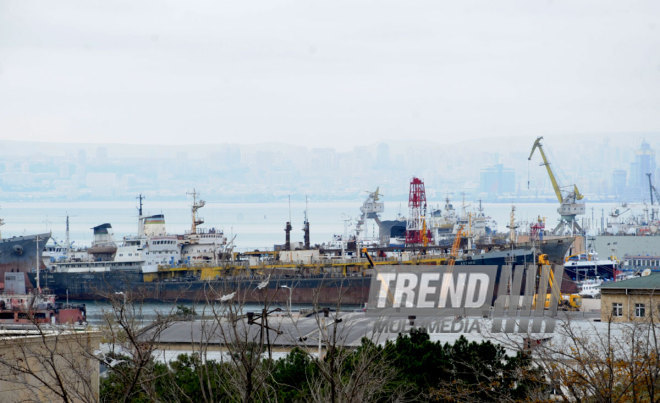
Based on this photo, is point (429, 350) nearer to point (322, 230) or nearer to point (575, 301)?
point (575, 301)

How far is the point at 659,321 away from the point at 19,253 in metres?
48.2

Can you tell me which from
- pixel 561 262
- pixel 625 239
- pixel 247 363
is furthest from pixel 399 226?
pixel 247 363

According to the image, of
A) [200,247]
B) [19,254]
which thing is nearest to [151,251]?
[200,247]

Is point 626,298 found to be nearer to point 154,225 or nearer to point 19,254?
point 154,225

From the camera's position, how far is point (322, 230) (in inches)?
7151

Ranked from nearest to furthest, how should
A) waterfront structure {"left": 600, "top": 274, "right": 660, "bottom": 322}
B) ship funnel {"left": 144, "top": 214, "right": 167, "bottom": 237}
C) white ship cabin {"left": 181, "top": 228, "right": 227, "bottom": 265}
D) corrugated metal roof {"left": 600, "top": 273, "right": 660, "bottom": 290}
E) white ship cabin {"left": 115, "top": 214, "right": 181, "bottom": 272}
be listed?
waterfront structure {"left": 600, "top": 274, "right": 660, "bottom": 322} < corrugated metal roof {"left": 600, "top": 273, "right": 660, "bottom": 290} < white ship cabin {"left": 115, "top": 214, "right": 181, "bottom": 272} < white ship cabin {"left": 181, "top": 228, "right": 227, "bottom": 265} < ship funnel {"left": 144, "top": 214, "right": 167, "bottom": 237}

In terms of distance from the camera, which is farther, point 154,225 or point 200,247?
point 154,225

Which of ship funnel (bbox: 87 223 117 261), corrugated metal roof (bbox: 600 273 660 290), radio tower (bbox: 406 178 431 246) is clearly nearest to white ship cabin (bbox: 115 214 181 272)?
ship funnel (bbox: 87 223 117 261)

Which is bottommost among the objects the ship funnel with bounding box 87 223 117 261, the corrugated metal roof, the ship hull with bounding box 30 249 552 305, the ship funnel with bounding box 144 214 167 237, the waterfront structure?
the ship hull with bounding box 30 249 552 305

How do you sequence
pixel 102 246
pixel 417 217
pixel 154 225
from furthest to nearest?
pixel 417 217 → pixel 102 246 → pixel 154 225

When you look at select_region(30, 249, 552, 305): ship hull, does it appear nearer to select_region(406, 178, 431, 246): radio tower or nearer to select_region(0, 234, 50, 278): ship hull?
select_region(0, 234, 50, 278): ship hull

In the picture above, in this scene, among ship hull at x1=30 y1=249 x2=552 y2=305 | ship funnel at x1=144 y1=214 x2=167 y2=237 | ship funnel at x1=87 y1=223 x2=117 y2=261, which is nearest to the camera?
ship hull at x1=30 y1=249 x2=552 y2=305

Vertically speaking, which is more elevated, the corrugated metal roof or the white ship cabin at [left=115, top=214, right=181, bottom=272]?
the corrugated metal roof

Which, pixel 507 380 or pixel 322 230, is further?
pixel 322 230
